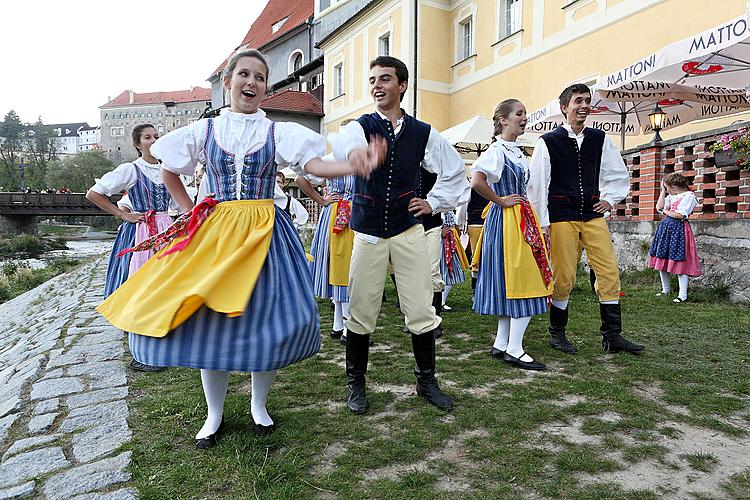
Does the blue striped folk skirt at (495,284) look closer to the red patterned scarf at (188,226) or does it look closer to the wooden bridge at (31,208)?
the red patterned scarf at (188,226)

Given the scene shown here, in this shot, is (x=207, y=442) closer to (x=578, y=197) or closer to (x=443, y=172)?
(x=443, y=172)

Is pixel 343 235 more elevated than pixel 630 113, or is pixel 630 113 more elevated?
pixel 630 113

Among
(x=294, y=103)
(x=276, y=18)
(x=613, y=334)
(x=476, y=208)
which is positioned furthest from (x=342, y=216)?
(x=276, y=18)

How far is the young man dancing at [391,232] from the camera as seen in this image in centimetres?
295

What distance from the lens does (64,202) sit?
35.9 metres

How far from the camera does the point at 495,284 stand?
3.86 metres

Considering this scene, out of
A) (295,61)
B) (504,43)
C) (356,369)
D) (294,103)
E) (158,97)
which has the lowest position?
(356,369)

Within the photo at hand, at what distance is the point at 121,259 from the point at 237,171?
218 centimetres

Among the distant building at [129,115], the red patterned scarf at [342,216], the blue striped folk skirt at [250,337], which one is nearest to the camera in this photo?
the blue striped folk skirt at [250,337]

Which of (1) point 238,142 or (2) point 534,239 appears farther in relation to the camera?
(2) point 534,239

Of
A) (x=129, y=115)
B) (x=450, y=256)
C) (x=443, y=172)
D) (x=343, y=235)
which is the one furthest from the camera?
(x=129, y=115)

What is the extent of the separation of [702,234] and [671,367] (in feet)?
12.3

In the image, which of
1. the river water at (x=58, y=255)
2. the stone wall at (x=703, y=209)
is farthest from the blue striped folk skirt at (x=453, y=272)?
the river water at (x=58, y=255)

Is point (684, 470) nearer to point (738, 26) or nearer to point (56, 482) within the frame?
point (56, 482)
